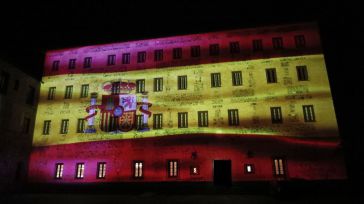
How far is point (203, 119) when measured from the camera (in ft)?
76.8

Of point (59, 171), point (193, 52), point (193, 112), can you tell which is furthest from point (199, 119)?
point (59, 171)

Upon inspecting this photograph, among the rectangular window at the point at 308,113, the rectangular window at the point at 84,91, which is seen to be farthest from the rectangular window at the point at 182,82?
the rectangular window at the point at 308,113

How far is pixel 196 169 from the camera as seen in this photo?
73.6 feet

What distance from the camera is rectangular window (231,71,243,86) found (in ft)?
77.8

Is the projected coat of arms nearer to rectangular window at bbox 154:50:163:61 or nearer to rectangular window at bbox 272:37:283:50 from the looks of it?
rectangular window at bbox 154:50:163:61

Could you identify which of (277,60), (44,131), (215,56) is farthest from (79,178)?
(277,60)

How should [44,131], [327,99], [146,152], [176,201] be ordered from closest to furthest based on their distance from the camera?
[176,201], [327,99], [146,152], [44,131]

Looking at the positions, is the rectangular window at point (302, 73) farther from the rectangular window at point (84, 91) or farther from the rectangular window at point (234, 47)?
the rectangular window at point (84, 91)

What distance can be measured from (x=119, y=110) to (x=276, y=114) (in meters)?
14.0

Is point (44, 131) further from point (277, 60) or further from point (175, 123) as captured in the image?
point (277, 60)

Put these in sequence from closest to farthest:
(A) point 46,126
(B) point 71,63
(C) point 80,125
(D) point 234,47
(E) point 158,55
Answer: (D) point 234,47 < (C) point 80,125 < (E) point 158,55 < (A) point 46,126 < (B) point 71,63

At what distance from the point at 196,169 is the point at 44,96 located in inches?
662

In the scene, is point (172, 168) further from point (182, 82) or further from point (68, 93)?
point (68, 93)

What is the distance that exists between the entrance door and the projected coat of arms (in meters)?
7.04
